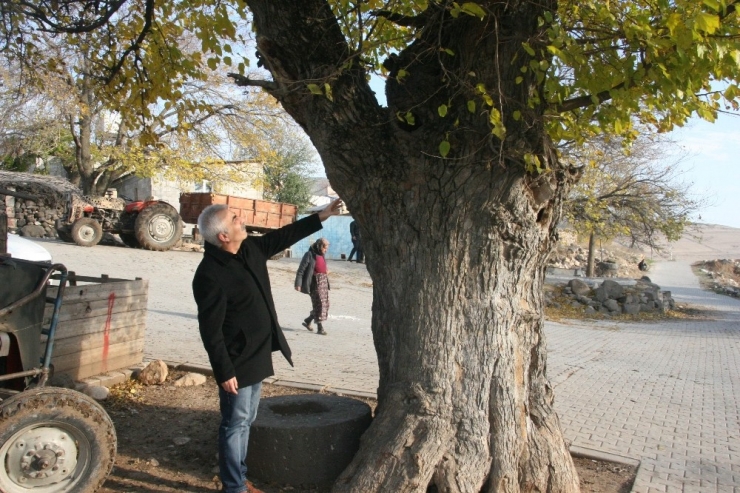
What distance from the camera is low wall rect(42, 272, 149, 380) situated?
584 cm

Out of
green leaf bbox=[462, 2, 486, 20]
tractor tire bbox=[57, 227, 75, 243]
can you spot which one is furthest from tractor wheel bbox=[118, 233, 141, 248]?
green leaf bbox=[462, 2, 486, 20]

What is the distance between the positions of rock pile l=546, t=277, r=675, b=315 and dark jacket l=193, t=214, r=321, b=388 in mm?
17638

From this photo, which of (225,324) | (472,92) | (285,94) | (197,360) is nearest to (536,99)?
(472,92)

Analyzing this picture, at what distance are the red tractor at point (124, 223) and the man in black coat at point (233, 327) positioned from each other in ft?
54.5

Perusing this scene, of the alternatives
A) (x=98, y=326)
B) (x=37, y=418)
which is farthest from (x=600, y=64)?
(x=98, y=326)

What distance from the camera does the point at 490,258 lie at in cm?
396

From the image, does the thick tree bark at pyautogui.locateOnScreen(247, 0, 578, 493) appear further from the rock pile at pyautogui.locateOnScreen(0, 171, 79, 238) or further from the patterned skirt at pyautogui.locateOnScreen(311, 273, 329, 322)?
the rock pile at pyautogui.locateOnScreen(0, 171, 79, 238)

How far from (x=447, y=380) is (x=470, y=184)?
119cm

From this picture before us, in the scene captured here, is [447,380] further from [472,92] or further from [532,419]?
[472,92]

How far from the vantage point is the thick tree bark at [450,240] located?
3.86 m

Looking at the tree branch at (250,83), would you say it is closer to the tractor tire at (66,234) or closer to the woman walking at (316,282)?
the woman walking at (316,282)

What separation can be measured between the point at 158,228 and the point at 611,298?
14476 millimetres

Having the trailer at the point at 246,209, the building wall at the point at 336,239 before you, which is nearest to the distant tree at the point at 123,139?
the trailer at the point at 246,209

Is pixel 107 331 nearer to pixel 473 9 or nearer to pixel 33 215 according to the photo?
pixel 473 9
